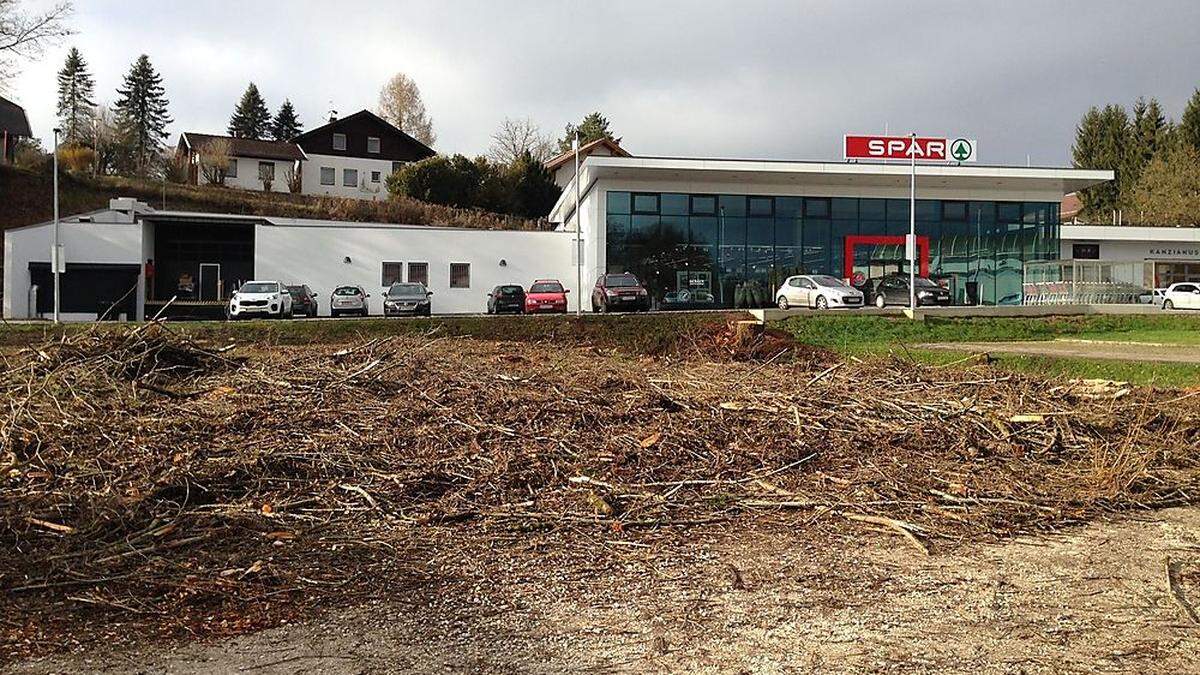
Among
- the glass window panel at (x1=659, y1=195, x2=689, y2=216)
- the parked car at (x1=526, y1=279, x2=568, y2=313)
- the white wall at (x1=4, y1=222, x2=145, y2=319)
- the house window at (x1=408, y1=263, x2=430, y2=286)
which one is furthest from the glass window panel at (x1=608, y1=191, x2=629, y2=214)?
the white wall at (x1=4, y1=222, x2=145, y2=319)

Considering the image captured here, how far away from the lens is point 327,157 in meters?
75.0

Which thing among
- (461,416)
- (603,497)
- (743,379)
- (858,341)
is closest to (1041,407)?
(743,379)

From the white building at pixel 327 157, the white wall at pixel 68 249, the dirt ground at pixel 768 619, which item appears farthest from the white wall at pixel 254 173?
the dirt ground at pixel 768 619

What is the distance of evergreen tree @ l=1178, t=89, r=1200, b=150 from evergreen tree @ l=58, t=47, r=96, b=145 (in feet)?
283

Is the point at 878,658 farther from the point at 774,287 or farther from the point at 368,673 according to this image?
the point at 774,287

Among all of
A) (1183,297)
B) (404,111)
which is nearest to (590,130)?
(404,111)

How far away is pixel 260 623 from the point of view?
14.5 ft

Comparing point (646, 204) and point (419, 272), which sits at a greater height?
point (646, 204)

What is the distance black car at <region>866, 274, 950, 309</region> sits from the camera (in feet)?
123

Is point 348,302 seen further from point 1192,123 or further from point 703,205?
point 1192,123

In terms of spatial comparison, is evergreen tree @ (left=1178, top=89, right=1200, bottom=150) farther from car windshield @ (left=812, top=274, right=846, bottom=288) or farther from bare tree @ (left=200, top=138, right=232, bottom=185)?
bare tree @ (left=200, top=138, right=232, bottom=185)

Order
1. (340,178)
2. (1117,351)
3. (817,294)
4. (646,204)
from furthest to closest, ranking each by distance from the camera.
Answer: (340,178) < (646,204) < (817,294) < (1117,351)

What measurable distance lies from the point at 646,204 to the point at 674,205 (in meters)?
1.23

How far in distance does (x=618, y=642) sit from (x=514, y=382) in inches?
246
